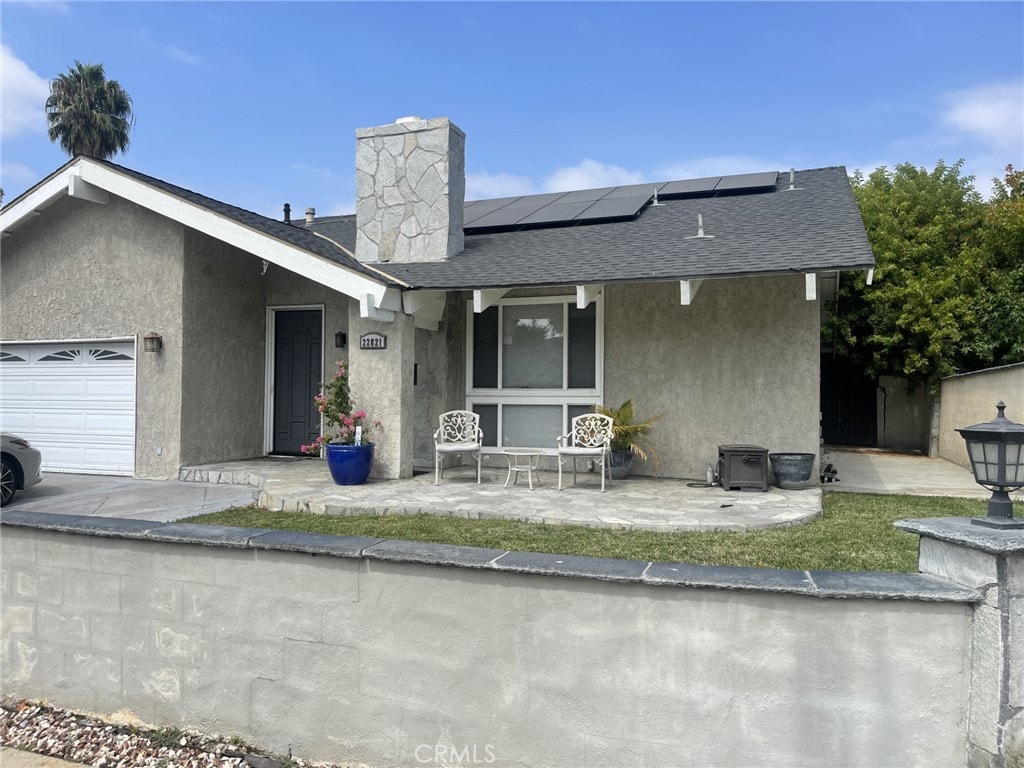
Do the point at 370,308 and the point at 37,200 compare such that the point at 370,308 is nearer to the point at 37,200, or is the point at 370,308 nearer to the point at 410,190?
→ the point at 410,190

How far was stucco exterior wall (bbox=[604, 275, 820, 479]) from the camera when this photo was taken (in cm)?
821

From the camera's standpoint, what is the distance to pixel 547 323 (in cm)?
954

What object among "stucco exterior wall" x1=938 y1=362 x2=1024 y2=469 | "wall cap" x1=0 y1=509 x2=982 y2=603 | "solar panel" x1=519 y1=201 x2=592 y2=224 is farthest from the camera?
"solar panel" x1=519 y1=201 x2=592 y2=224

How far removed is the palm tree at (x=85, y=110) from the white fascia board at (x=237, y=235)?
761 inches

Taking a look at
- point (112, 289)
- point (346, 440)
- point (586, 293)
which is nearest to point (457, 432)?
point (346, 440)

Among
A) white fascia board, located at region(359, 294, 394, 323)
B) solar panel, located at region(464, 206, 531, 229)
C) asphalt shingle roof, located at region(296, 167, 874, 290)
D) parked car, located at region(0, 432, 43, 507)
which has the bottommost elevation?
parked car, located at region(0, 432, 43, 507)

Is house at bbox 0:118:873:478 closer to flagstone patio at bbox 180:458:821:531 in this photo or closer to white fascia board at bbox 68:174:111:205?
white fascia board at bbox 68:174:111:205

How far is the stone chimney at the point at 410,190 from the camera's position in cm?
974

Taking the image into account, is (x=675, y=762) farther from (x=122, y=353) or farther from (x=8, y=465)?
(x=122, y=353)

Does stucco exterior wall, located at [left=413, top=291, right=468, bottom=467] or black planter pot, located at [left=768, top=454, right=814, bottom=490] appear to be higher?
stucco exterior wall, located at [left=413, top=291, right=468, bottom=467]

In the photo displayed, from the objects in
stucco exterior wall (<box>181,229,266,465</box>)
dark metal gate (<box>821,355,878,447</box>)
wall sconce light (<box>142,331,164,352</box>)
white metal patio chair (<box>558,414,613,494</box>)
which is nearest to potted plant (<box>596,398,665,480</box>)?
white metal patio chair (<box>558,414,613,494</box>)

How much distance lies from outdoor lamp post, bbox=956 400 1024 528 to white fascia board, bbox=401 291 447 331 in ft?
22.4

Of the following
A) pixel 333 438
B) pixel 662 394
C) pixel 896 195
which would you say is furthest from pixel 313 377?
pixel 896 195

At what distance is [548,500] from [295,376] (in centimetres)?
543
